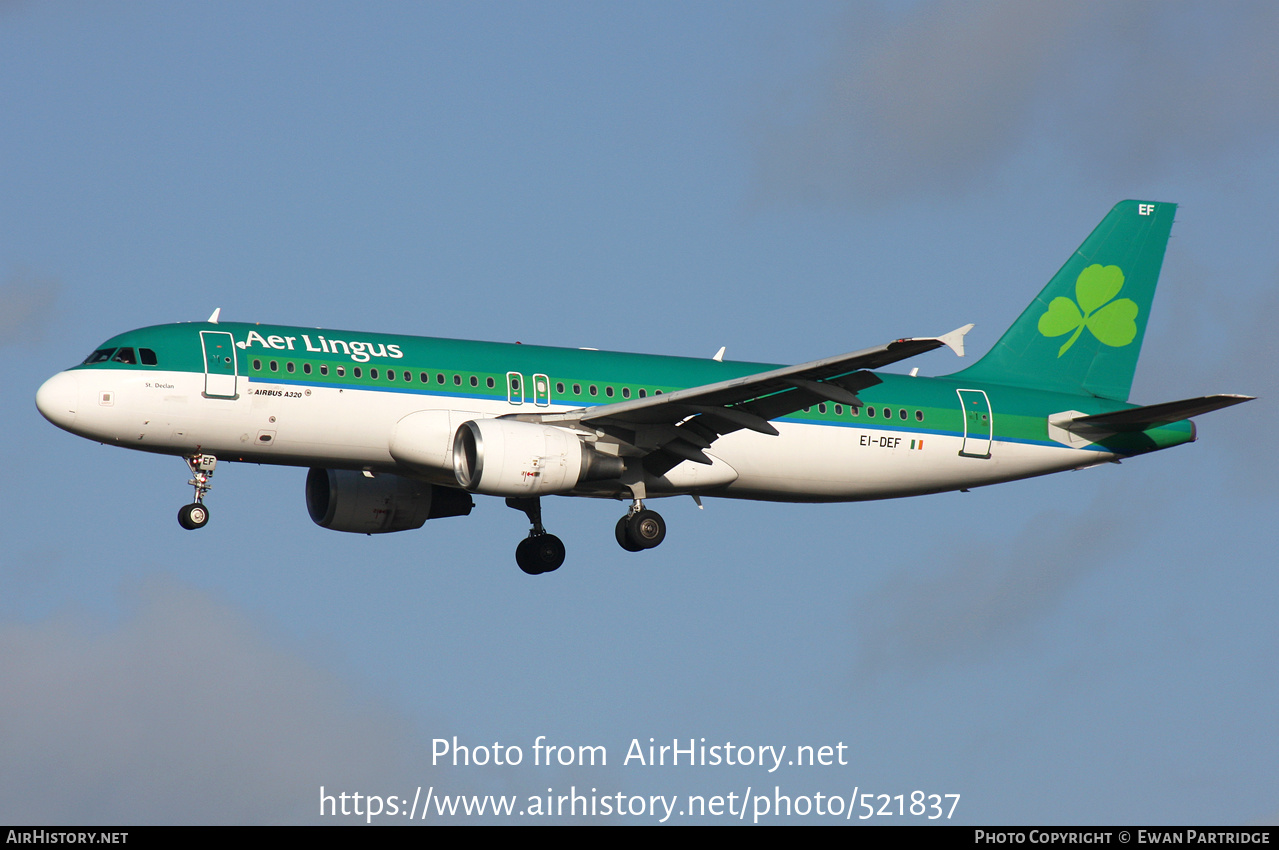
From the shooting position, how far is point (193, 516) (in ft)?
120

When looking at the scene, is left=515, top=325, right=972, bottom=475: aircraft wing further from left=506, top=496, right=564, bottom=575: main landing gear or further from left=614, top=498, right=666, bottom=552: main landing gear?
left=506, top=496, right=564, bottom=575: main landing gear

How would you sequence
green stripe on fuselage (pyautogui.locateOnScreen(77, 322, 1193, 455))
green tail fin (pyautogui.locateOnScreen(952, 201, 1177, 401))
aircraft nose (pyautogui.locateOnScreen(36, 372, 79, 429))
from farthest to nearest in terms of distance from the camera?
green tail fin (pyautogui.locateOnScreen(952, 201, 1177, 401)) < green stripe on fuselage (pyautogui.locateOnScreen(77, 322, 1193, 455)) < aircraft nose (pyautogui.locateOnScreen(36, 372, 79, 429))

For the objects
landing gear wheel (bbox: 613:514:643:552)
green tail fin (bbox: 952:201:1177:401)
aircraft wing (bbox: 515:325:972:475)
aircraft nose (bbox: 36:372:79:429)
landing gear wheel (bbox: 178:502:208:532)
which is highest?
green tail fin (bbox: 952:201:1177:401)

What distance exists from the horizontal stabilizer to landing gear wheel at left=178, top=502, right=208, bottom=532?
2085 centimetres

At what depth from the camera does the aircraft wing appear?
113 ft

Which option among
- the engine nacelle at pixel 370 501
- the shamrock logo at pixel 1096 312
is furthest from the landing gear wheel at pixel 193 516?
the shamrock logo at pixel 1096 312

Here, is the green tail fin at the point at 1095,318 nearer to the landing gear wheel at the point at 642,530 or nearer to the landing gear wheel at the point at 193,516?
the landing gear wheel at the point at 642,530

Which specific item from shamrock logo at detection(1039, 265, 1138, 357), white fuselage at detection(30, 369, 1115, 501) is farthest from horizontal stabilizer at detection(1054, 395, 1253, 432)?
white fuselage at detection(30, 369, 1115, 501)

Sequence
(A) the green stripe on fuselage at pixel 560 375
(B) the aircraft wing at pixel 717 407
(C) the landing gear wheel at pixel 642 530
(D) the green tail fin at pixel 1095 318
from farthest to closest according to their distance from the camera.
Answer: (D) the green tail fin at pixel 1095 318
(C) the landing gear wheel at pixel 642 530
(A) the green stripe on fuselage at pixel 560 375
(B) the aircraft wing at pixel 717 407

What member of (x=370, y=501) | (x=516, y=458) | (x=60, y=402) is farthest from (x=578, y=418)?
(x=60, y=402)

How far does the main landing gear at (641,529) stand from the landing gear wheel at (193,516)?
9211mm

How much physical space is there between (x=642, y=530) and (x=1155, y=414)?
1261 centimetres

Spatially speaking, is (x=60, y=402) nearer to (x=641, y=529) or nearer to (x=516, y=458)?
(x=516, y=458)

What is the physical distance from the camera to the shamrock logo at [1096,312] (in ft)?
151
